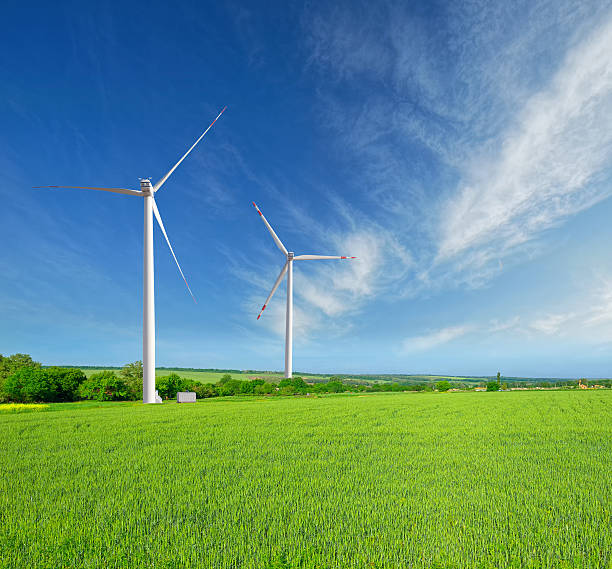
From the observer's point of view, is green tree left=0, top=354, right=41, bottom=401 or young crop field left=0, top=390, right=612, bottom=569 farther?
green tree left=0, top=354, right=41, bottom=401

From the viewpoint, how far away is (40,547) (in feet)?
23.5

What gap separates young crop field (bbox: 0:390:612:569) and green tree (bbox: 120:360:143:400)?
47.3m

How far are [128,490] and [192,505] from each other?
2.51 m

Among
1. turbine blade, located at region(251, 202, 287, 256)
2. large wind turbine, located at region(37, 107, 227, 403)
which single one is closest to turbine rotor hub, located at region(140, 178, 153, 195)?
large wind turbine, located at region(37, 107, 227, 403)

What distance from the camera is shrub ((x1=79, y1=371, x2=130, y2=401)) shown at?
188 ft

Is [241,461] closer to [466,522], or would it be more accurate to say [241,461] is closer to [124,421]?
[466,522]

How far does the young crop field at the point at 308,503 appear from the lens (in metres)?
6.83

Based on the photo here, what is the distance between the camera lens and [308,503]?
905 cm

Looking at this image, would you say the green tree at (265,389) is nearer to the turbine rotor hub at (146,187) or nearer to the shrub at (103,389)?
the shrub at (103,389)

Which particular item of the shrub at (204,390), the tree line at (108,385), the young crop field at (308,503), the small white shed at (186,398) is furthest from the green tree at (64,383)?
the young crop field at (308,503)

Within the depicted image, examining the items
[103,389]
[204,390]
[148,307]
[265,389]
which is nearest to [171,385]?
[204,390]

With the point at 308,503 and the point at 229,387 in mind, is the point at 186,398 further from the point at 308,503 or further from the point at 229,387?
the point at 308,503

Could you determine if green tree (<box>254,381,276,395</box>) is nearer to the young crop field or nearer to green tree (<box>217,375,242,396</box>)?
green tree (<box>217,375,242,396</box>)

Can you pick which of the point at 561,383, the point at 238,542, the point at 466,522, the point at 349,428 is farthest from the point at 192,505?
the point at 561,383
